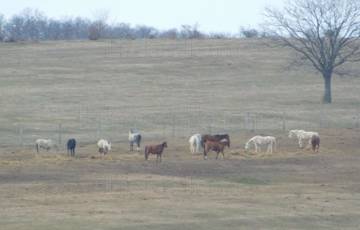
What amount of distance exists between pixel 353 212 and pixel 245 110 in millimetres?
37920

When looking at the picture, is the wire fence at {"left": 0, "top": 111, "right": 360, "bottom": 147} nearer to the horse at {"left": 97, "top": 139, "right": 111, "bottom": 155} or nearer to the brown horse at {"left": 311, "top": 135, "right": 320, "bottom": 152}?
the horse at {"left": 97, "top": 139, "right": 111, "bottom": 155}

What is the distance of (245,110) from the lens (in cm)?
6931

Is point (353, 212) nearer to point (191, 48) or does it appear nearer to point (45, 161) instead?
point (45, 161)

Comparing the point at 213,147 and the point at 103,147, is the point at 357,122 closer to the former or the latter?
the point at 213,147

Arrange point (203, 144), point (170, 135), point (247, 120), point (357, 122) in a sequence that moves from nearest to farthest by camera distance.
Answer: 1. point (203, 144)
2. point (170, 135)
3. point (247, 120)
4. point (357, 122)

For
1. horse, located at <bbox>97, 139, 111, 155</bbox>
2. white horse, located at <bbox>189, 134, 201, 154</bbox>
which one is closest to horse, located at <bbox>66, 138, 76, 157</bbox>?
horse, located at <bbox>97, 139, 111, 155</bbox>

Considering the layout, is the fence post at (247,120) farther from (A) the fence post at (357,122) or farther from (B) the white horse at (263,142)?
(B) the white horse at (263,142)

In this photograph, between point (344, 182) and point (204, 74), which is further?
point (204, 74)

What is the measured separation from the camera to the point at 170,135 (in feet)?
184

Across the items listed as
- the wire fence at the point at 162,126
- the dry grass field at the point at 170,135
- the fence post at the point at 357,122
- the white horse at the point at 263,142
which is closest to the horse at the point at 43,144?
the dry grass field at the point at 170,135

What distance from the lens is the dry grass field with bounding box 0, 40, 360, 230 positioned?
30.5 meters

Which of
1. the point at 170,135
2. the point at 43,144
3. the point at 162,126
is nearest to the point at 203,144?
the point at 43,144

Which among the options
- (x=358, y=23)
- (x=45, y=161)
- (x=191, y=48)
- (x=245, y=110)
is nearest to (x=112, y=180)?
(x=45, y=161)

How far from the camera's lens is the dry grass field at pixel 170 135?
100 feet
